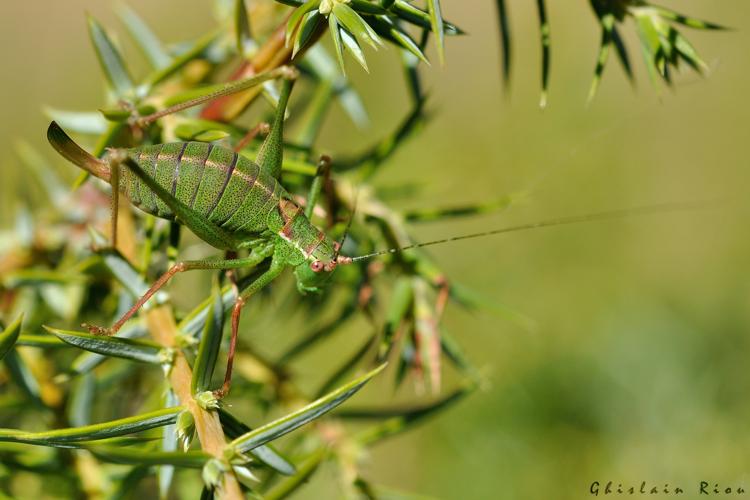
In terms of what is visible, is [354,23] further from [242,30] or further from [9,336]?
[9,336]

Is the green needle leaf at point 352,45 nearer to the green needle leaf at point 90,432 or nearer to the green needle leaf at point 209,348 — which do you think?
the green needle leaf at point 209,348

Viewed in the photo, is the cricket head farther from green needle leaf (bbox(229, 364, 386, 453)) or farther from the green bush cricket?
green needle leaf (bbox(229, 364, 386, 453))

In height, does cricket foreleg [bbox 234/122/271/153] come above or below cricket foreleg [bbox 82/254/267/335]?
above

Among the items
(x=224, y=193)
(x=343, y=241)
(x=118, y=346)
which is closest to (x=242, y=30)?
(x=224, y=193)

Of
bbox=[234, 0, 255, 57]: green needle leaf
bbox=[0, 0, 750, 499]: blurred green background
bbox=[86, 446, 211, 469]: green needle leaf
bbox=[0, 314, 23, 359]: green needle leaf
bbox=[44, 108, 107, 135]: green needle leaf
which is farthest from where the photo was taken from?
bbox=[0, 0, 750, 499]: blurred green background

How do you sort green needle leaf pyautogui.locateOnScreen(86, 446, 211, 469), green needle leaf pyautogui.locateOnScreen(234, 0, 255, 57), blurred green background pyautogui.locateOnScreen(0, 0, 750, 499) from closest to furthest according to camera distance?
green needle leaf pyautogui.locateOnScreen(86, 446, 211, 469) → green needle leaf pyautogui.locateOnScreen(234, 0, 255, 57) → blurred green background pyautogui.locateOnScreen(0, 0, 750, 499)

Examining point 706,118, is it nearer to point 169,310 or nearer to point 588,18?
point 588,18

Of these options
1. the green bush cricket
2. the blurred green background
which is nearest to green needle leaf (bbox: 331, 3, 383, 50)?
the green bush cricket

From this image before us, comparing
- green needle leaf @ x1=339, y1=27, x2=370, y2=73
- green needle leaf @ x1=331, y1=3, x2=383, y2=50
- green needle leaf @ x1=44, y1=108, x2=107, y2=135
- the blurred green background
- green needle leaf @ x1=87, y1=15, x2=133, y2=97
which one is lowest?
the blurred green background
